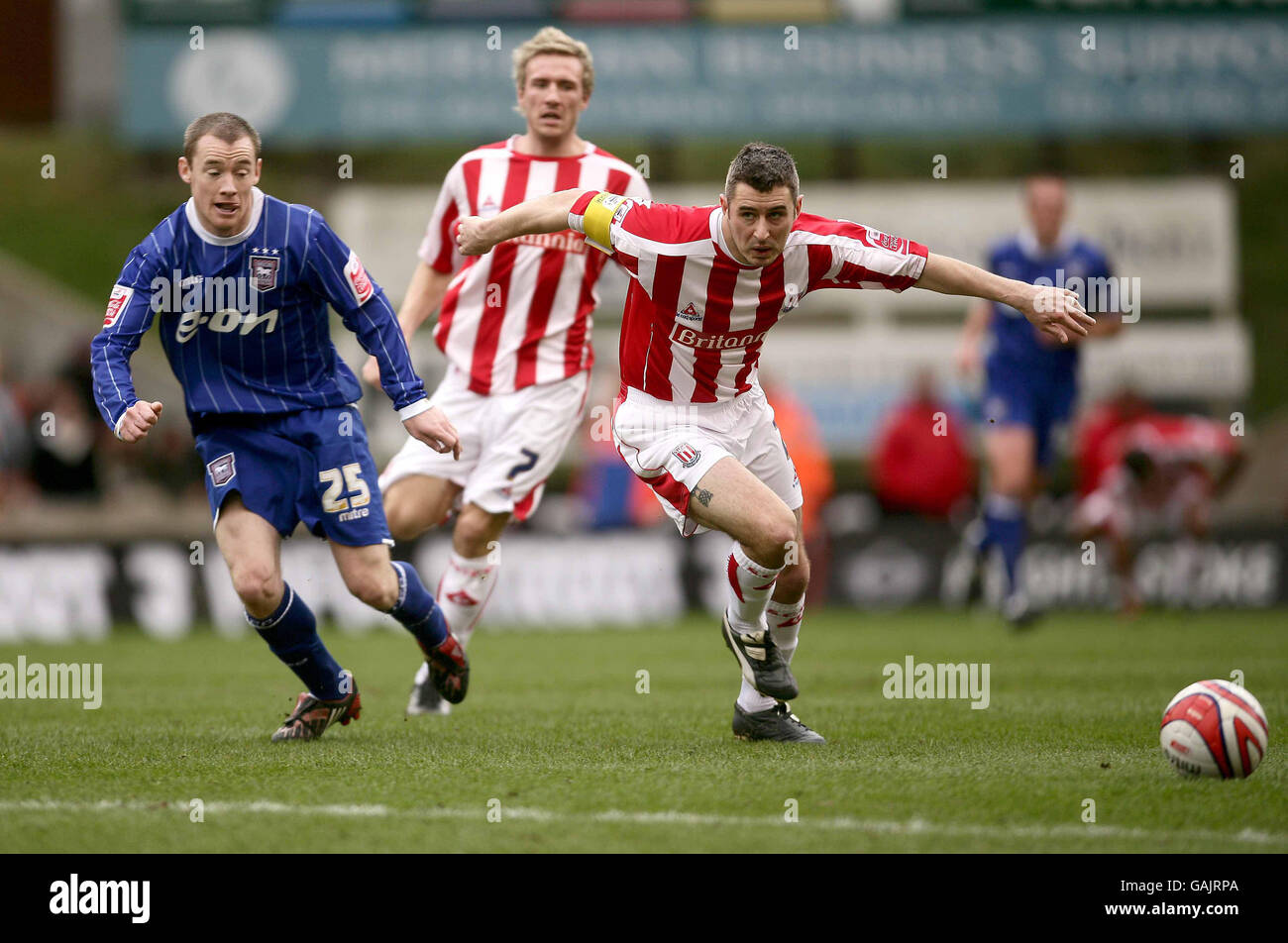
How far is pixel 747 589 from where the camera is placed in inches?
222

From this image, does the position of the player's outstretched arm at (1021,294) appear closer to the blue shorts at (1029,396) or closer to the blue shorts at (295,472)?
the blue shorts at (295,472)

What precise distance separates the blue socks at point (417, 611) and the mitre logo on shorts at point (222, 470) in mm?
691

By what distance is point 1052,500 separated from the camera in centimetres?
1758

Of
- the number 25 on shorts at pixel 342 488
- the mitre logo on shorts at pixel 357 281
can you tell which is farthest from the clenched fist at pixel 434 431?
the mitre logo on shorts at pixel 357 281

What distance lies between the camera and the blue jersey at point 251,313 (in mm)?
5445

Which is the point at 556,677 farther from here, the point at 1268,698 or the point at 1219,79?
the point at 1219,79

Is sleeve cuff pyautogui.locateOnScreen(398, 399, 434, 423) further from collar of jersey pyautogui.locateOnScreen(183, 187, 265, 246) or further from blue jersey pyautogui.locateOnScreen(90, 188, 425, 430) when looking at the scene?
collar of jersey pyautogui.locateOnScreen(183, 187, 265, 246)

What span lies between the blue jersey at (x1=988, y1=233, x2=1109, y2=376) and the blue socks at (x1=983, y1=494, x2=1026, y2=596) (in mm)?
874

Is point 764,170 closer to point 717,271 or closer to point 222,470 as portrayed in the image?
point 717,271

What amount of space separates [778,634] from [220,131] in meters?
2.64

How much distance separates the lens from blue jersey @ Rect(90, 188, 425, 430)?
17.9ft

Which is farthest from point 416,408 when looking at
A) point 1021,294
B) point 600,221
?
point 1021,294
